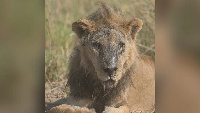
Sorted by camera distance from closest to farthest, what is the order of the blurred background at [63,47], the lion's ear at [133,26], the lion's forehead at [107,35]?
the blurred background at [63,47] → the lion's forehead at [107,35] → the lion's ear at [133,26]

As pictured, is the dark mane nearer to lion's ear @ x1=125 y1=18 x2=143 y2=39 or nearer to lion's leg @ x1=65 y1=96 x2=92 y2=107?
lion's ear @ x1=125 y1=18 x2=143 y2=39

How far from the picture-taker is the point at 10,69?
293cm

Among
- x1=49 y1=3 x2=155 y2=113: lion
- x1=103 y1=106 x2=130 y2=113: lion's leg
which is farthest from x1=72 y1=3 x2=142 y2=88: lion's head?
x1=103 y1=106 x2=130 y2=113: lion's leg

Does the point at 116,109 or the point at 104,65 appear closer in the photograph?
the point at 104,65

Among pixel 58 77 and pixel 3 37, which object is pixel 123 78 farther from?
pixel 3 37

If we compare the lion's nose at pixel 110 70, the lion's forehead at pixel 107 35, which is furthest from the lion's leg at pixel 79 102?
the lion's forehead at pixel 107 35

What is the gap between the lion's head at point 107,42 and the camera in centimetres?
299

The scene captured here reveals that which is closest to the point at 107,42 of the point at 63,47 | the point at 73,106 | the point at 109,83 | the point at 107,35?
the point at 107,35

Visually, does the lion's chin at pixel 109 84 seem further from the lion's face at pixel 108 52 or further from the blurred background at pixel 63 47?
the blurred background at pixel 63 47

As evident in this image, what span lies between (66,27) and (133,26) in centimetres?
54

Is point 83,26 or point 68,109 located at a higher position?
point 83,26

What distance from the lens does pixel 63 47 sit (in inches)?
129

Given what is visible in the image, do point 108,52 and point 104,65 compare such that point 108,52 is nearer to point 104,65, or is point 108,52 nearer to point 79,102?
point 104,65

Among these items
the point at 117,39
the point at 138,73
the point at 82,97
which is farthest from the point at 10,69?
the point at 138,73
